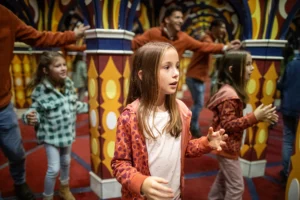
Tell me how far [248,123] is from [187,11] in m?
6.32

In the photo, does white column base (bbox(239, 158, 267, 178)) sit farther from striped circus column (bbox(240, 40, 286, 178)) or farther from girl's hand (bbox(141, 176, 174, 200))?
girl's hand (bbox(141, 176, 174, 200))

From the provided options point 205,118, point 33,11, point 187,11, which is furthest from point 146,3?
point 205,118

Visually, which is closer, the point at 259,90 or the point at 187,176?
the point at 259,90

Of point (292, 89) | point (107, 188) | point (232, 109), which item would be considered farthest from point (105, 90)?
point (292, 89)

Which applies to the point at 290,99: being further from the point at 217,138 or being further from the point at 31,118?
the point at 31,118

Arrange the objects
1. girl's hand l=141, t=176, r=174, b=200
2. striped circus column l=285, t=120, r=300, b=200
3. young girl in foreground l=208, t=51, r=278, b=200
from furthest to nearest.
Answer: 1. young girl in foreground l=208, t=51, r=278, b=200
2. striped circus column l=285, t=120, r=300, b=200
3. girl's hand l=141, t=176, r=174, b=200

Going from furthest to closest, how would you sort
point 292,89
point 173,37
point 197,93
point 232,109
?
point 197,93 < point 173,37 < point 292,89 < point 232,109

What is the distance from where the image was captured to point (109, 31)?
6.12ft

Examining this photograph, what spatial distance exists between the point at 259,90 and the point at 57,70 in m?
2.02

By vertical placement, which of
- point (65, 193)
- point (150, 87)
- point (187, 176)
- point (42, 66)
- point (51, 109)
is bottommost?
point (187, 176)

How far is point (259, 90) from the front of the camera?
8.09 feet

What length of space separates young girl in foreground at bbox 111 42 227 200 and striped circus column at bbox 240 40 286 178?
5.27 feet

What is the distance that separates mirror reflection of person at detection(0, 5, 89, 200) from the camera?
5.43ft

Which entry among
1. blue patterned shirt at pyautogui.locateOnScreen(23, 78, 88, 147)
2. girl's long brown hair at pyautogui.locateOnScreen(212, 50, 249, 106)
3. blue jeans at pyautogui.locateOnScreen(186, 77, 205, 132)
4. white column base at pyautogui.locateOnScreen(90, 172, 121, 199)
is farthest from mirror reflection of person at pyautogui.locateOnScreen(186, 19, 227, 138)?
blue patterned shirt at pyautogui.locateOnScreen(23, 78, 88, 147)
